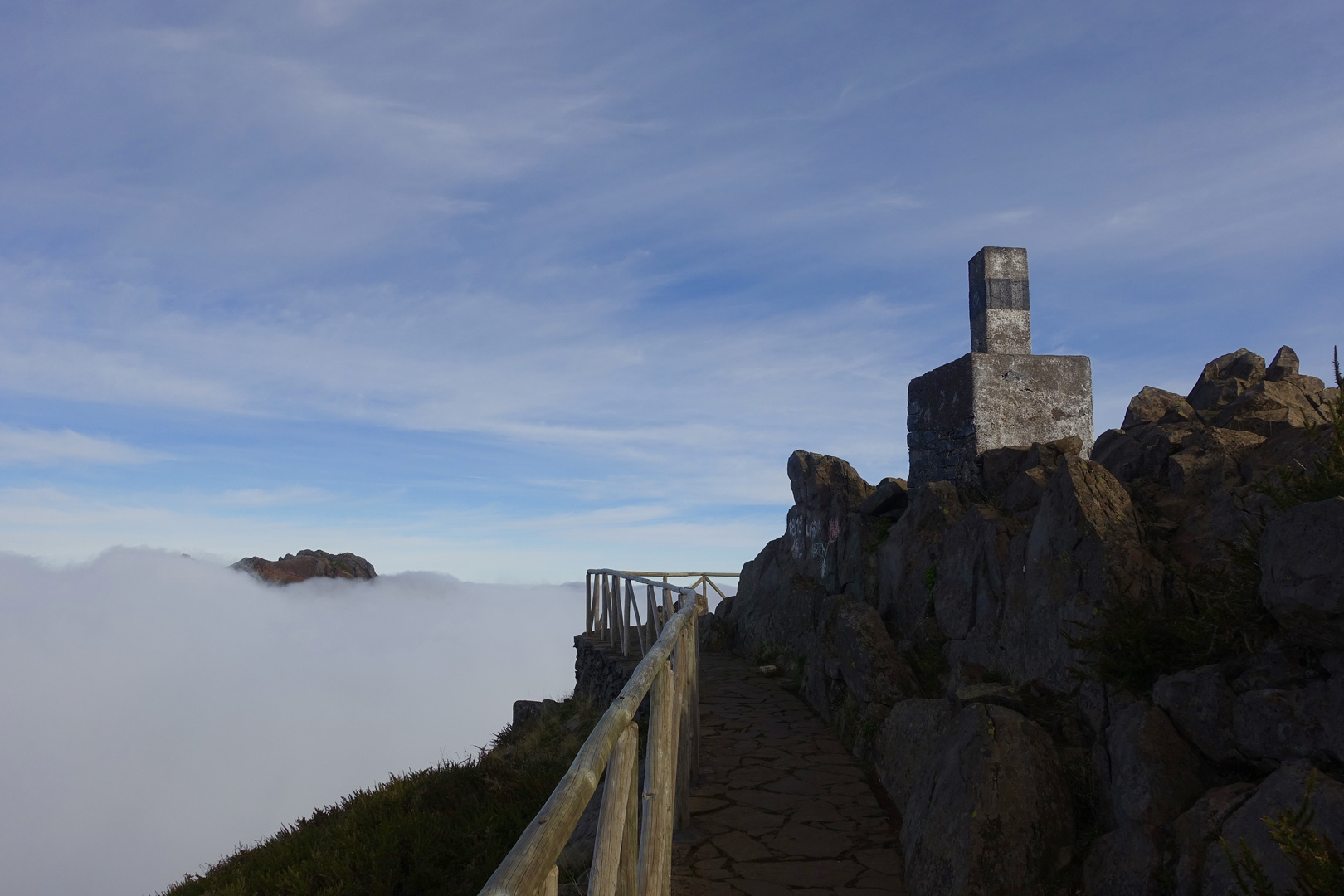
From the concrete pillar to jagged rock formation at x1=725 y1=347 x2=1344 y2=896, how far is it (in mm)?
1409

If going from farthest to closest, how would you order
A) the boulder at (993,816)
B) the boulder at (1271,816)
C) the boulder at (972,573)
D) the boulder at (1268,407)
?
the boulder at (972,573) < the boulder at (1268,407) < the boulder at (993,816) < the boulder at (1271,816)

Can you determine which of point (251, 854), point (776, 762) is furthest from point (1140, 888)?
point (251, 854)

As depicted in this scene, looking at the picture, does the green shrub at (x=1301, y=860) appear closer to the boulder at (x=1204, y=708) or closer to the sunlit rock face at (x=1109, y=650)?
the sunlit rock face at (x=1109, y=650)

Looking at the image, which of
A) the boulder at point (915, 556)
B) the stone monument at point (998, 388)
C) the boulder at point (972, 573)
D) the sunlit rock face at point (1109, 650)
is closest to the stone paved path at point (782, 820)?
the sunlit rock face at point (1109, 650)

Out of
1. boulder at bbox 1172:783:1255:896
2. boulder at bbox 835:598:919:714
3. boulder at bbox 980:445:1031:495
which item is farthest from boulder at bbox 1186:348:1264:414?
boulder at bbox 1172:783:1255:896

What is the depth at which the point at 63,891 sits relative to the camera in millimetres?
128250

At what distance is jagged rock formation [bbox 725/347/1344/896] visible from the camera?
351 cm

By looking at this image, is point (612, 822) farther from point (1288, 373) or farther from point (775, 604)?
point (775, 604)

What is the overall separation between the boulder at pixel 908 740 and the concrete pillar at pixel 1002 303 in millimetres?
4796

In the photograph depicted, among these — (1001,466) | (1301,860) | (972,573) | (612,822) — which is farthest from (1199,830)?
(1001,466)

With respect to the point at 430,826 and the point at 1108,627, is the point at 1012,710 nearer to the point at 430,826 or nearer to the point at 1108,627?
the point at 1108,627

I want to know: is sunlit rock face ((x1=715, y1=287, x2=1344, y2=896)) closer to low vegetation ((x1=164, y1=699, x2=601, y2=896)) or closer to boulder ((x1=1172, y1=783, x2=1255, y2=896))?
boulder ((x1=1172, y1=783, x2=1255, y2=896))

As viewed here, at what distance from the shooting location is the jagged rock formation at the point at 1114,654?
3.51 metres

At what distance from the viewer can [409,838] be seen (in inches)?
306
